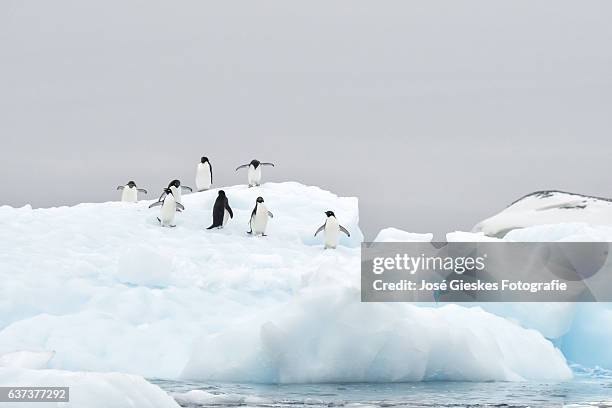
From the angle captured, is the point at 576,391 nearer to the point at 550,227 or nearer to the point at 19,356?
the point at 19,356

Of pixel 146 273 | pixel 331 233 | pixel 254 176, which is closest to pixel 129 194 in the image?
pixel 254 176

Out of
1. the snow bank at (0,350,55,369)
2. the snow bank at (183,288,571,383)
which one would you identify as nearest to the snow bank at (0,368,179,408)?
the snow bank at (0,350,55,369)

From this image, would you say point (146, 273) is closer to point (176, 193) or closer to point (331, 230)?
point (331, 230)

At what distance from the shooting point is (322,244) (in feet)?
66.4

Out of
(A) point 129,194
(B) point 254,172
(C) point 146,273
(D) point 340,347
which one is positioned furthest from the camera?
(A) point 129,194

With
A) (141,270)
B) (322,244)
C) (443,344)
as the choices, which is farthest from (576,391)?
(322,244)

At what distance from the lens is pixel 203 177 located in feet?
75.6

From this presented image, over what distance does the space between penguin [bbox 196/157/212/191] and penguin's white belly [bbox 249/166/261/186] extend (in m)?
1.03

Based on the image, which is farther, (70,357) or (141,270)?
(141,270)

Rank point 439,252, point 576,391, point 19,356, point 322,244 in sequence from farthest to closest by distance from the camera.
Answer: point 322,244 → point 439,252 → point 576,391 → point 19,356

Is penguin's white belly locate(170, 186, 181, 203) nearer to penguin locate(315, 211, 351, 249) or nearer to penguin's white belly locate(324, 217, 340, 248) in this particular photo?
penguin locate(315, 211, 351, 249)

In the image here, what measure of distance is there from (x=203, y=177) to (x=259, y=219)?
3.95m

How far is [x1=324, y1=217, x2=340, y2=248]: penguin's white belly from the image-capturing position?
765 inches

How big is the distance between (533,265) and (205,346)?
670cm
